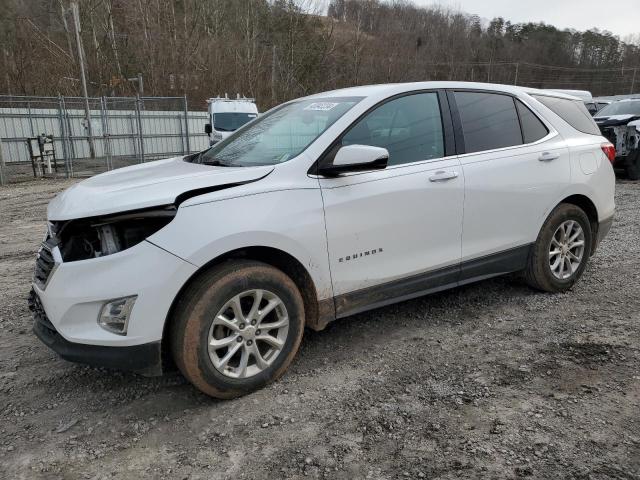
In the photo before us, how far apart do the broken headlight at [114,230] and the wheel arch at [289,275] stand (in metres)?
0.35

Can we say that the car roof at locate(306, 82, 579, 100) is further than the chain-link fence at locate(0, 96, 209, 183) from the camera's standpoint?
No

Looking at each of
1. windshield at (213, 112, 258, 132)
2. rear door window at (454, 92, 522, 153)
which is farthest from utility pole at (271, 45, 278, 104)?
rear door window at (454, 92, 522, 153)

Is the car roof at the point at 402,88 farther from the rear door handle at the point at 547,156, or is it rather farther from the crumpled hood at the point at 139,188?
the crumpled hood at the point at 139,188

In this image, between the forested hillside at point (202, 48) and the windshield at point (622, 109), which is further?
the forested hillside at point (202, 48)

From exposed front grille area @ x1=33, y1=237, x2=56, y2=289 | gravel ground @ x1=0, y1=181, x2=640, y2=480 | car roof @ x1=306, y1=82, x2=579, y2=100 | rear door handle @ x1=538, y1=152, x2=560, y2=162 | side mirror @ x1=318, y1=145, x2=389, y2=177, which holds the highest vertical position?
car roof @ x1=306, y1=82, x2=579, y2=100

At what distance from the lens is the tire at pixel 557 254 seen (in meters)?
4.18

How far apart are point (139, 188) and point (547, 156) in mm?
3237

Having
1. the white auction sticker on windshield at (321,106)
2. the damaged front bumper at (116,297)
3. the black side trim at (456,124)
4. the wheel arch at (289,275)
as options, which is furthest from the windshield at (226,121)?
the damaged front bumper at (116,297)

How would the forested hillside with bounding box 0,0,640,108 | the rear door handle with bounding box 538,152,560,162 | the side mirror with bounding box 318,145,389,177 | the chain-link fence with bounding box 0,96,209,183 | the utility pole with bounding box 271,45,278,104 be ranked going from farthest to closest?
1. the utility pole with bounding box 271,45,278,104
2. the forested hillside with bounding box 0,0,640,108
3. the chain-link fence with bounding box 0,96,209,183
4. the rear door handle with bounding box 538,152,560,162
5. the side mirror with bounding box 318,145,389,177

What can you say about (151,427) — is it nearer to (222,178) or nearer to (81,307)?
(81,307)

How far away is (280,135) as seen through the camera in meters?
3.51

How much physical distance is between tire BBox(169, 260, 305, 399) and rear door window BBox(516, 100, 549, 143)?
248 centimetres

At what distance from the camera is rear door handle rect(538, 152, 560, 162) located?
405 centimetres

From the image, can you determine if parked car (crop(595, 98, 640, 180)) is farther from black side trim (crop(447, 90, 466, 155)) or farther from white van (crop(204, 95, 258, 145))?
white van (crop(204, 95, 258, 145))
